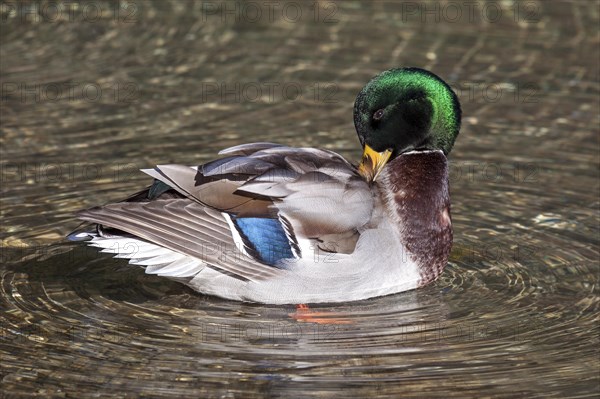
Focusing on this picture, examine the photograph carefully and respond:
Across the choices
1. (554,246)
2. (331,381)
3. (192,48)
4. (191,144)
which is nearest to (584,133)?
(554,246)

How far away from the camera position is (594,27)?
11305 millimetres

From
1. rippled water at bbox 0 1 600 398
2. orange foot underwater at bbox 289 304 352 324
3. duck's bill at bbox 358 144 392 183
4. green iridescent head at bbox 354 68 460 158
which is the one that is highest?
green iridescent head at bbox 354 68 460 158

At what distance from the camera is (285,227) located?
252 inches

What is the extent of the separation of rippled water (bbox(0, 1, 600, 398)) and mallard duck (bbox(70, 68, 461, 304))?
0.53 ft

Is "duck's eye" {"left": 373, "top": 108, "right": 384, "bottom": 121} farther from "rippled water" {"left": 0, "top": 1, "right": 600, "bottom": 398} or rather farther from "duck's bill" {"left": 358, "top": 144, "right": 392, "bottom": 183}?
"rippled water" {"left": 0, "top": 1, "right": 600, "bottom": 398}

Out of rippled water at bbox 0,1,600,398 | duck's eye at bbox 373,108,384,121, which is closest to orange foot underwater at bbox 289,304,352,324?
rippled water at bbox 0,1,600,398

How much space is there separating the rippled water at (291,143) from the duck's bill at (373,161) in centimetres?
69

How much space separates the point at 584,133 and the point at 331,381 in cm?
425

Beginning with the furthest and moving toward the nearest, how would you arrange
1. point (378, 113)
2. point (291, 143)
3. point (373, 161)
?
point (291, 143)
point (373, 161)
point (378, 113)

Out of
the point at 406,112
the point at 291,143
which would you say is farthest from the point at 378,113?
the point at 291,143

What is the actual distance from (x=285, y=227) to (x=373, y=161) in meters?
0.74

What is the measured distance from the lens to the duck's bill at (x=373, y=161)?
684 centimetres

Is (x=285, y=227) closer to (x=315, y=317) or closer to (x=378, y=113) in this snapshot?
(x=315, y=317)

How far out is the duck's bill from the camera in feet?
22.4
